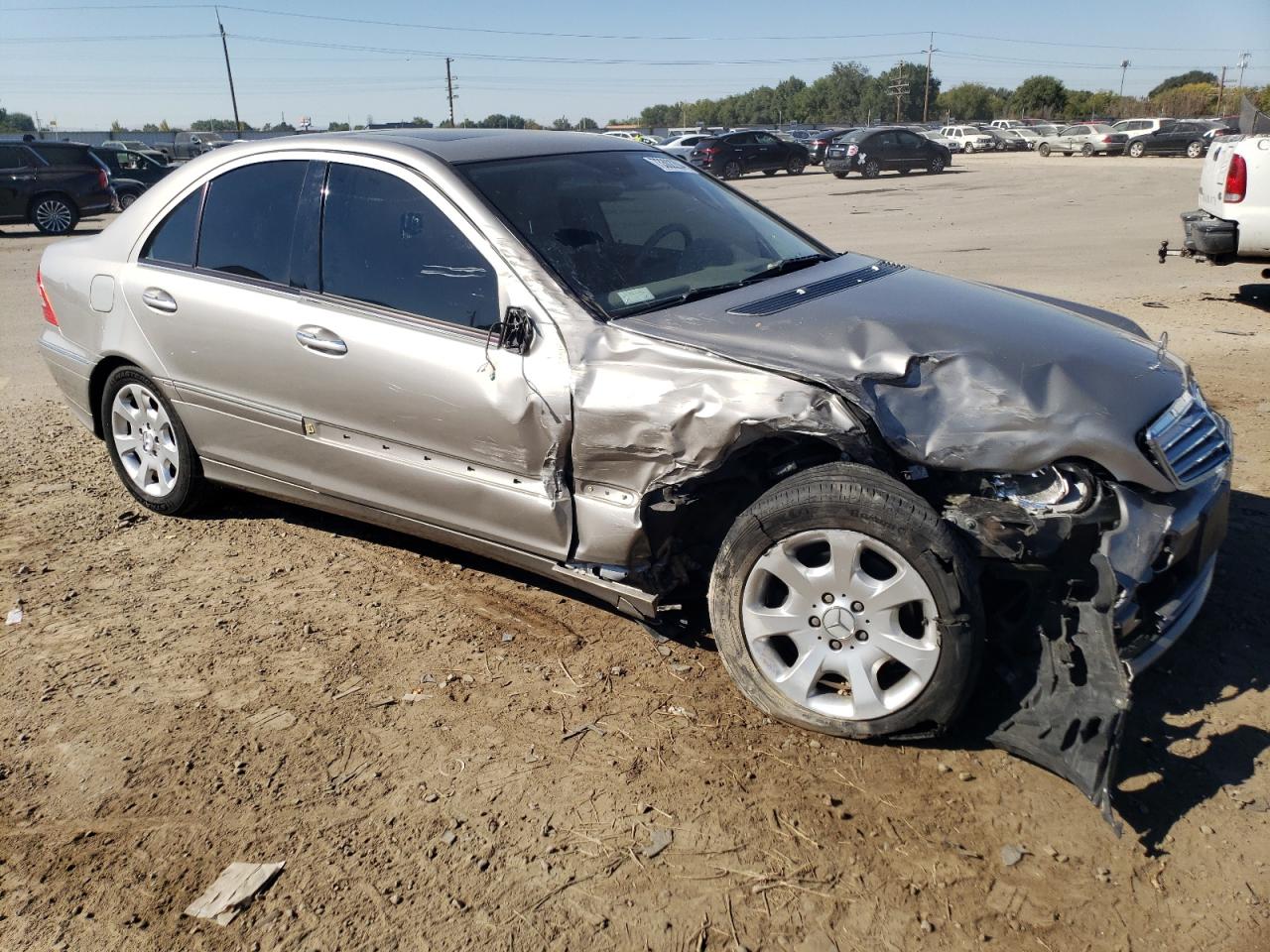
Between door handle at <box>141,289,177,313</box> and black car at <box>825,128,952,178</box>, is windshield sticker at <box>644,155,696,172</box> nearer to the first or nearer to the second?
door handle at <box>141,289,177,313</box>

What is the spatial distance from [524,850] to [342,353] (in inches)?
79.1

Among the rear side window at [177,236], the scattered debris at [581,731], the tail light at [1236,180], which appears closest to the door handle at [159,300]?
the rear side window at [177,236]

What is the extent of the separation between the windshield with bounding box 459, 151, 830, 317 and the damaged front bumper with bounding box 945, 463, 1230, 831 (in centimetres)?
141

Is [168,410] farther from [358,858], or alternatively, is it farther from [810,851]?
[810,851]

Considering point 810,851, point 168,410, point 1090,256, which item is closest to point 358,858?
point 810,851

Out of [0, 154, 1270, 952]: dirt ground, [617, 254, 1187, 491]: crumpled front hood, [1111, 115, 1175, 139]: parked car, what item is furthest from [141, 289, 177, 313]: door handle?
[1111, 115, 1175, 139]: parked car

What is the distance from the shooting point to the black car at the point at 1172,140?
41.0 metres

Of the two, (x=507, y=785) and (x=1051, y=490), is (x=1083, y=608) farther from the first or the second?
(x=507, y=785)

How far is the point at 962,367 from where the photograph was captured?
3150 mm

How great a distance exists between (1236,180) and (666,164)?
662cm

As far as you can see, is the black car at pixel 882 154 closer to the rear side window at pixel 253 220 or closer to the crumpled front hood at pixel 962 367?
the rear side window at pixel 253 220

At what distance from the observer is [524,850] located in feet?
8.90

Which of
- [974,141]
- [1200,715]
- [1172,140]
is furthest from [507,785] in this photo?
[974,141]

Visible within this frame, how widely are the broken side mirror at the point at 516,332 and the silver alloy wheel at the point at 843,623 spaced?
42.5 inches
